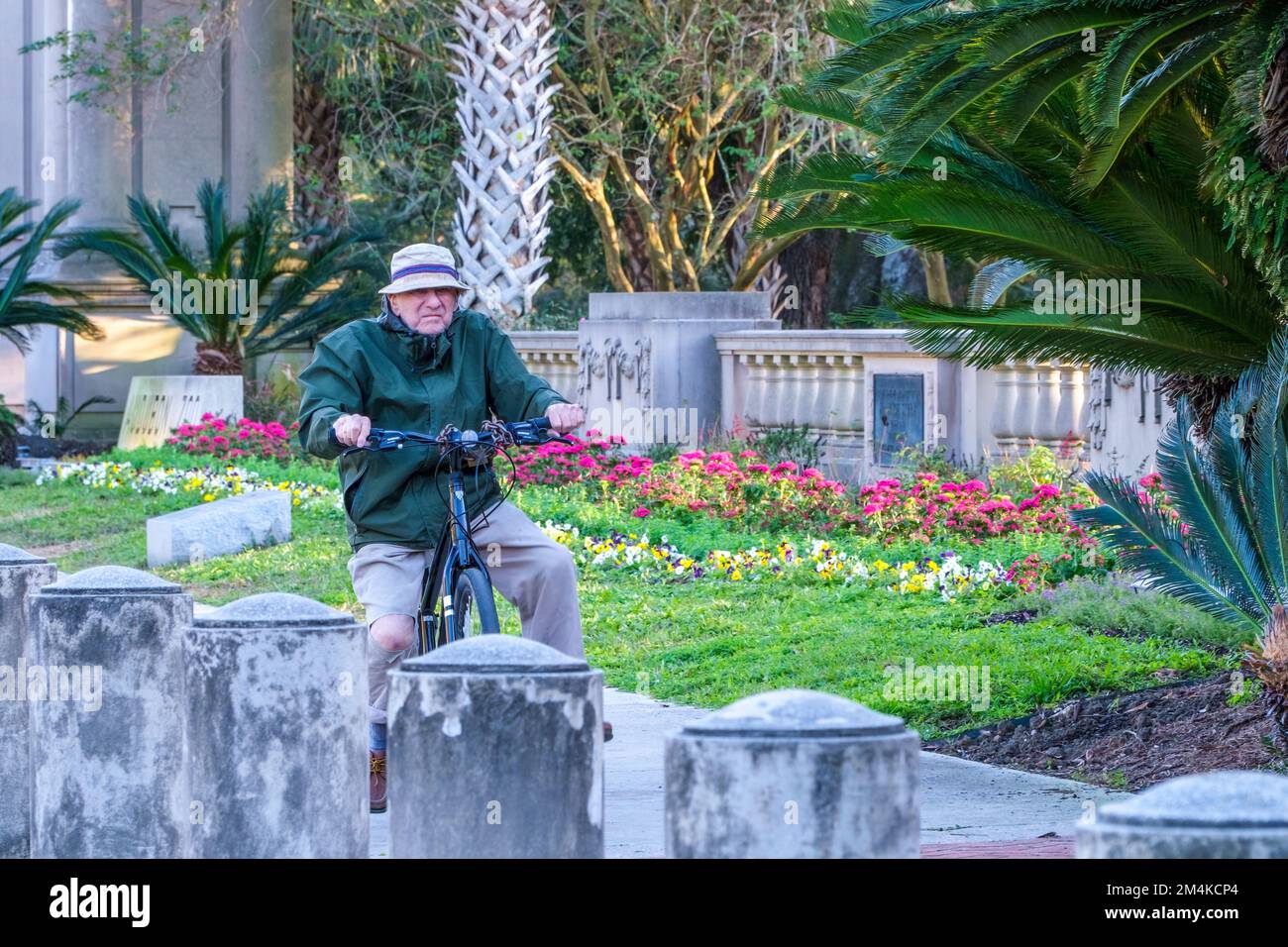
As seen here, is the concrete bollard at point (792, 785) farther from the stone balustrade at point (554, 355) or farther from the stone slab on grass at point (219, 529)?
the stone balustrade at point (554, 355)

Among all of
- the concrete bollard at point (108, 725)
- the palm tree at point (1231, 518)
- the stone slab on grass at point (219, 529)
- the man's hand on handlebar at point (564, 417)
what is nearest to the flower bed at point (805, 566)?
the stone slab on grass at point (219, 529)

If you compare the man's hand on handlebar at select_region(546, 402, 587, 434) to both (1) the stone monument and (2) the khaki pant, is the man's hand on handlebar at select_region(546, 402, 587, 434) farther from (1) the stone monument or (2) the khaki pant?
(1) the stone monument

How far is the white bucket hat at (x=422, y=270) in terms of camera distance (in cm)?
658

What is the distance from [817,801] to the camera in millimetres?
3910

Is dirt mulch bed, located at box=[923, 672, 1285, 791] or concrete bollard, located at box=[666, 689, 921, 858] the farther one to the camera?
dirt mulch bed, located at box=[923, 672, 1285, 791]

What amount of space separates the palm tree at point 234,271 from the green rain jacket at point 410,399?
1603 cm

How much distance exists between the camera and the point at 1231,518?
717 cm

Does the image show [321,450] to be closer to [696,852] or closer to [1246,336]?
[696,852]

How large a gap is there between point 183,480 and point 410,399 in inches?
465

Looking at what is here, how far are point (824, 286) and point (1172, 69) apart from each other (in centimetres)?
2125

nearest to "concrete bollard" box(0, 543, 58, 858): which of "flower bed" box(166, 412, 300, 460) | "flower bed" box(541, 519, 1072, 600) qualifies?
"flower bed" box(541, 519, 1072, 600)

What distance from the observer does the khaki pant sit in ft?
21.6

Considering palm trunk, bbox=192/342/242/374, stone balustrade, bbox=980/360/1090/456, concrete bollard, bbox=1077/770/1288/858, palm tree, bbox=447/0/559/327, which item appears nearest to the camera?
concrete bollard, bbox=1077/770/1288/858

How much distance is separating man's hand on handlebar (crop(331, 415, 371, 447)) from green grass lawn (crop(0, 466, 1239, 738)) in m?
2.97
